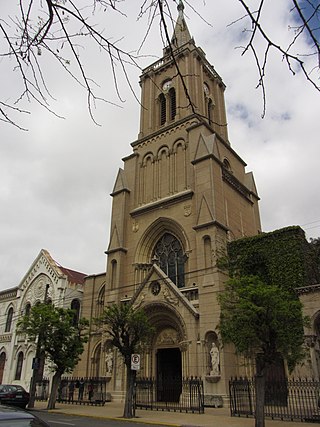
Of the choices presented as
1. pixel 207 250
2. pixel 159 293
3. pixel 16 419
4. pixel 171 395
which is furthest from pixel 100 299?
pixel 16 419

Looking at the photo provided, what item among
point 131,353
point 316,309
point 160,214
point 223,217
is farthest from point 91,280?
point 316,309

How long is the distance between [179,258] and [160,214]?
3413 millimetres

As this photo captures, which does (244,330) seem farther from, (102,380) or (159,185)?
(159,185)

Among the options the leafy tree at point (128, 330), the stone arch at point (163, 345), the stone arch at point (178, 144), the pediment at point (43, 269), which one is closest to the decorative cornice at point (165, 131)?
the stone arch at point (178, 144)

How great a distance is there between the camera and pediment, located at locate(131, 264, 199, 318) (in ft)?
70.2

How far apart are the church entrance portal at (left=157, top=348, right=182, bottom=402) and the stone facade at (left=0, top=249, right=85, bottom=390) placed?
1061 cm

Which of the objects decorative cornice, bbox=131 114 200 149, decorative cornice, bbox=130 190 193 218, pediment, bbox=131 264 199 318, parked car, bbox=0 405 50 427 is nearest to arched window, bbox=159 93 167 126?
decorative cornice, bbox=131 114 200 149

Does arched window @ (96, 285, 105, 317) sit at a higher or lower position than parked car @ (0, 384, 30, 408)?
higher

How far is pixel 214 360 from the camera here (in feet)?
63.4

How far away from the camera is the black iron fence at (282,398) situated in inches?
607

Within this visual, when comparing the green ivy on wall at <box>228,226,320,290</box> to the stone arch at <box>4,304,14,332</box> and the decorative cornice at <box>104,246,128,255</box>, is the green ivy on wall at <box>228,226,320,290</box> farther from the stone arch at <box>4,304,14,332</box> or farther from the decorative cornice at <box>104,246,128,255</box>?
the stone arch at <box>4,304,14,332</box>

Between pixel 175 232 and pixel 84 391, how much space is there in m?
12.2

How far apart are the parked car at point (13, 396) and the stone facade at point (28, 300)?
866 centimetres

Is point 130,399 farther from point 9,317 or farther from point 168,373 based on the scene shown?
point 9,317
